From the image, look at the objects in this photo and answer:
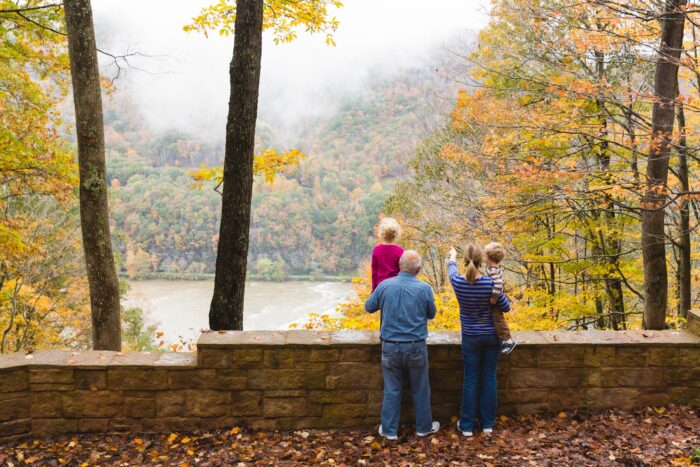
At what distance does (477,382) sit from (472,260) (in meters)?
0.92

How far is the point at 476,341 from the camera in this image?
3.68 meters

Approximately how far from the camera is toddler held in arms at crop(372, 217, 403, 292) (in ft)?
13.0

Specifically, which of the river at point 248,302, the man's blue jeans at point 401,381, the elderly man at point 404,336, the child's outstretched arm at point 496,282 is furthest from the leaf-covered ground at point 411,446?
the river at point 248,302

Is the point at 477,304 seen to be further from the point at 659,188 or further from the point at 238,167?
the point at 659,188

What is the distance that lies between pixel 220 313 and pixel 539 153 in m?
6.04

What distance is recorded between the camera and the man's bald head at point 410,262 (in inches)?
142

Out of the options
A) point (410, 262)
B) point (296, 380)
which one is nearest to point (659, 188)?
point (410, 262)

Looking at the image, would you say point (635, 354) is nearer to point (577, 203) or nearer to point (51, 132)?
point (577, 203)

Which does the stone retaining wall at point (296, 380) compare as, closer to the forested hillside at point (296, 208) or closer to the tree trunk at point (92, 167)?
the tree trunk at point (92, 167)

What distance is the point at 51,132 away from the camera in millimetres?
9562

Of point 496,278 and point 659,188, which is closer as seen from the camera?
point 496,278

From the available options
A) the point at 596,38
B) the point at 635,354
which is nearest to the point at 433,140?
the point at 596,38

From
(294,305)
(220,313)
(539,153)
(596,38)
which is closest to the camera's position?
(220,313)

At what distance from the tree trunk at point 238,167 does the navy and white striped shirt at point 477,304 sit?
1789 millimetres
